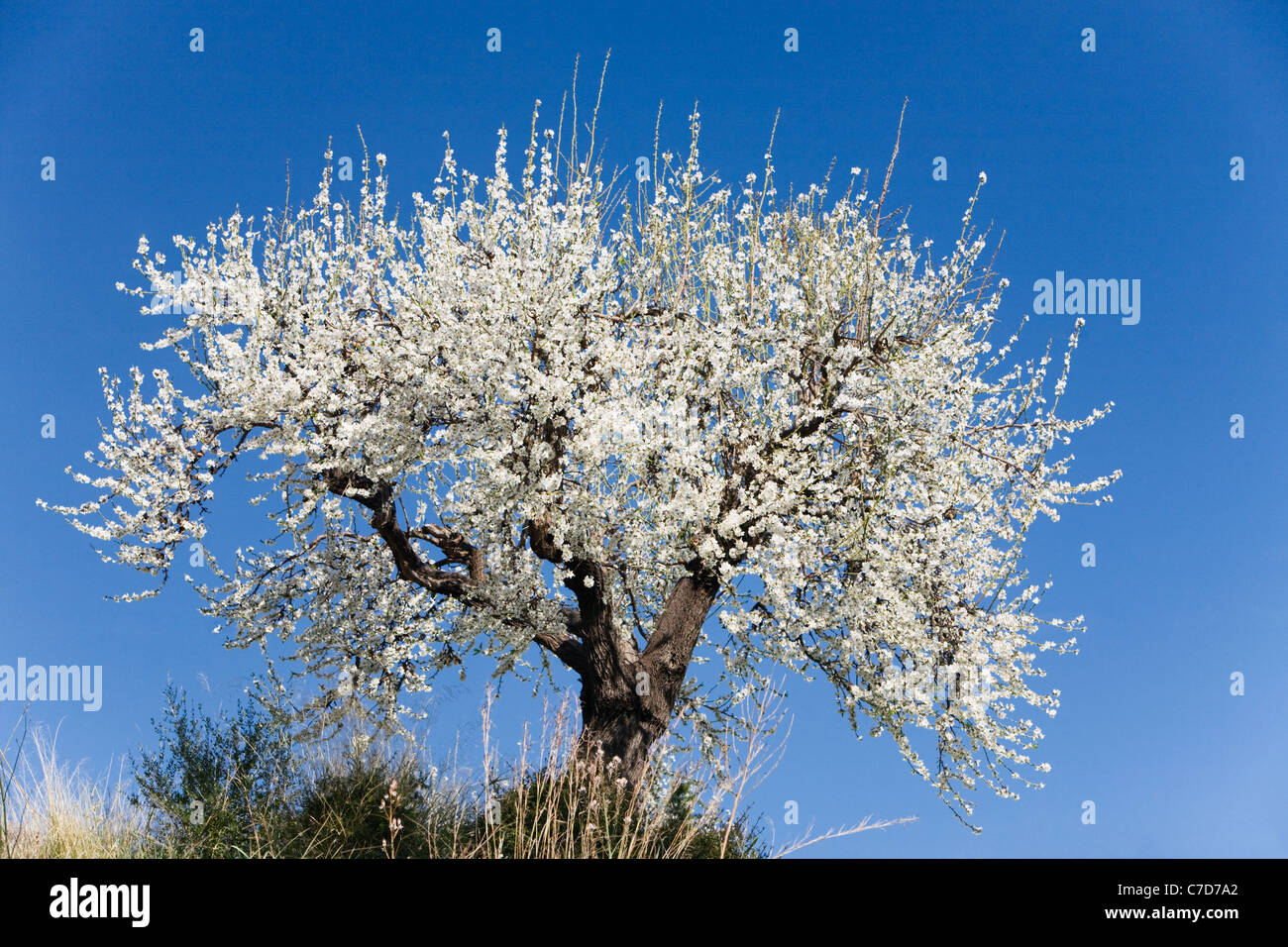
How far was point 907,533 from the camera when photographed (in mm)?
9617

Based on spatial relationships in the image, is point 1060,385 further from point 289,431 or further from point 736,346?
point 289,431

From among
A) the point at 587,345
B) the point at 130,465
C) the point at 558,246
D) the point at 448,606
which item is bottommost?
the point at 448,606

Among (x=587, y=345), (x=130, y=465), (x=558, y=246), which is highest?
(x=558, y=246)

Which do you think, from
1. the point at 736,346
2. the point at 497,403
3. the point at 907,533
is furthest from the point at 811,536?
the point at 497,403

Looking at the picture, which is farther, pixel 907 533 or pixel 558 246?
pixel 907 533

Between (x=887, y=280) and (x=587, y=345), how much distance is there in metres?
3.28

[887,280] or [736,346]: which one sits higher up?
[887,280]

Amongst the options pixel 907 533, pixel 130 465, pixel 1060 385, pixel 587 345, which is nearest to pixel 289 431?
pixel 130 465

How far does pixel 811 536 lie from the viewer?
9.76 metres
